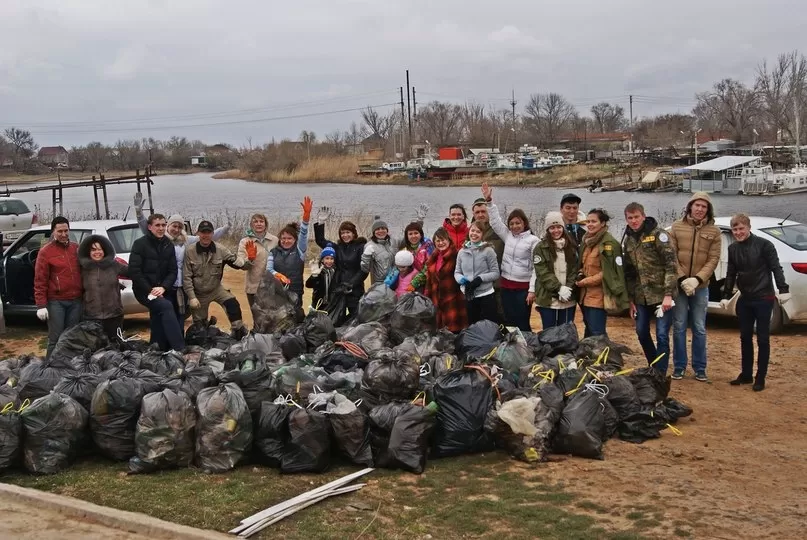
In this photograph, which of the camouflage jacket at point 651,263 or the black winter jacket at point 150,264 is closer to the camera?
the camouflage jacket at point 651,263

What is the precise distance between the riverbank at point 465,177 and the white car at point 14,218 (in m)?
45.0

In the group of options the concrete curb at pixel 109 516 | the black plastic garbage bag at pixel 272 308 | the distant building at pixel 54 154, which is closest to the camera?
the concrete curb at pixel 109 516

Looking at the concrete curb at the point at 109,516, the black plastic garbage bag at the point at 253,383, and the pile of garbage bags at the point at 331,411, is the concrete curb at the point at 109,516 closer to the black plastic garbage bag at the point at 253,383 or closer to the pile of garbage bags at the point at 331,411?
the pile of garbage bags at the point at 331,411

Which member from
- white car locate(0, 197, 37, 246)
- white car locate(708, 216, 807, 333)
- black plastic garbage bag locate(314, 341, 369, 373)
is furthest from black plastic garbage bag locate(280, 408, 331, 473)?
white car locate(0, 197, 37, 246)

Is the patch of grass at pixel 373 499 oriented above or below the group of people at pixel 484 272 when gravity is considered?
below

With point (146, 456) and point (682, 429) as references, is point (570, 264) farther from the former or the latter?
point (146, 456)

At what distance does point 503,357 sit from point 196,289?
3373 mm

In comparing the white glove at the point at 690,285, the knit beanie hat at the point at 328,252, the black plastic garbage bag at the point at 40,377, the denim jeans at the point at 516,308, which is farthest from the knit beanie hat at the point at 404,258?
the black plastic garbage bag at the point at 40,377

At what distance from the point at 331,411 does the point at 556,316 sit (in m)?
2.82

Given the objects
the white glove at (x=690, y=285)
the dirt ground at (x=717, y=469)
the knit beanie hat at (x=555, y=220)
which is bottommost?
the dirt ground at (x=717, y=469)

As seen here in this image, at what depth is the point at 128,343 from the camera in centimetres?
755

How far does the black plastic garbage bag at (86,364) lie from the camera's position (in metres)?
6.42

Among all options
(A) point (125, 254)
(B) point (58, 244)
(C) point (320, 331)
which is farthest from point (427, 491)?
(A) point (125, 254)

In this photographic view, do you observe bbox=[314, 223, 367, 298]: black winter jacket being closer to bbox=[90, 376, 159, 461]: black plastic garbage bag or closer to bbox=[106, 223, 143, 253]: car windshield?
bbox=[106, 223, 143, 253]: car windshield
